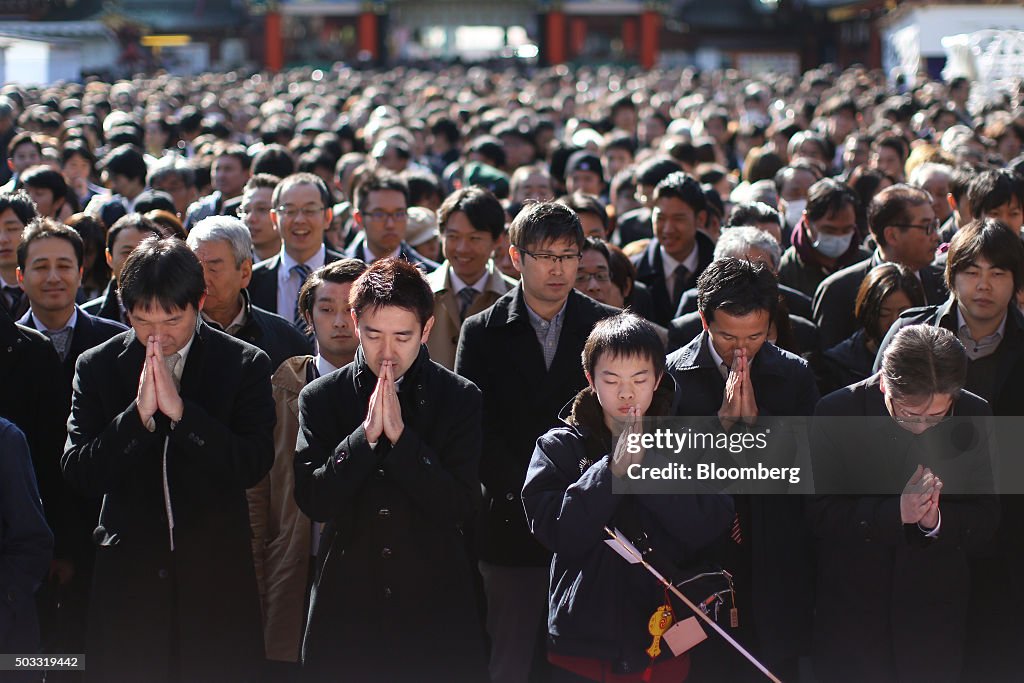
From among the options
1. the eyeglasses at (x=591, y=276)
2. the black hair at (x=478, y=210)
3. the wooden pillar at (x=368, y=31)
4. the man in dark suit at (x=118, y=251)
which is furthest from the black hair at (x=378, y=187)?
the wooden pillar at (x=368, y=31)

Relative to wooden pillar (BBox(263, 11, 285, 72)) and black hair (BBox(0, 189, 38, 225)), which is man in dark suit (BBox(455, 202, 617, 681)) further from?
wooden pillar (BBox(263, 11, 285, 72))

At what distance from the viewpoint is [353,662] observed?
376cm

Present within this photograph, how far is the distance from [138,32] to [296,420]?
124ft

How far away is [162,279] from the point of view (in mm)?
3898

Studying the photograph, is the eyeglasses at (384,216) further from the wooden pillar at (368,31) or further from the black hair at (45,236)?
the wooden pillar at (368,31)

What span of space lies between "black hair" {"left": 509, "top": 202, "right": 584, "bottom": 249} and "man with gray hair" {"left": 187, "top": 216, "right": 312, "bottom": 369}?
3.34ft

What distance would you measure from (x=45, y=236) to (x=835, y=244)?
3581 mm

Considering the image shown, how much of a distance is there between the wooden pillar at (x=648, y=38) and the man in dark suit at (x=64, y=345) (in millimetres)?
41328

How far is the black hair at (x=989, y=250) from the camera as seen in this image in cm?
461

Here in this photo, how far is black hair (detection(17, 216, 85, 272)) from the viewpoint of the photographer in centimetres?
511

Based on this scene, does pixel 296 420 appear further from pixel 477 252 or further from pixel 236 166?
pixel 236 166

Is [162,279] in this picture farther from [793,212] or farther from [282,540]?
[793,212]

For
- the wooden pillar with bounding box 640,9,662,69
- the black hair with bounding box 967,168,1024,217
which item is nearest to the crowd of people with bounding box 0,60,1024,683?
the black hair with bounding box 967,168,1024,217

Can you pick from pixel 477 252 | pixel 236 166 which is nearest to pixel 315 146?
pixel 236 166
